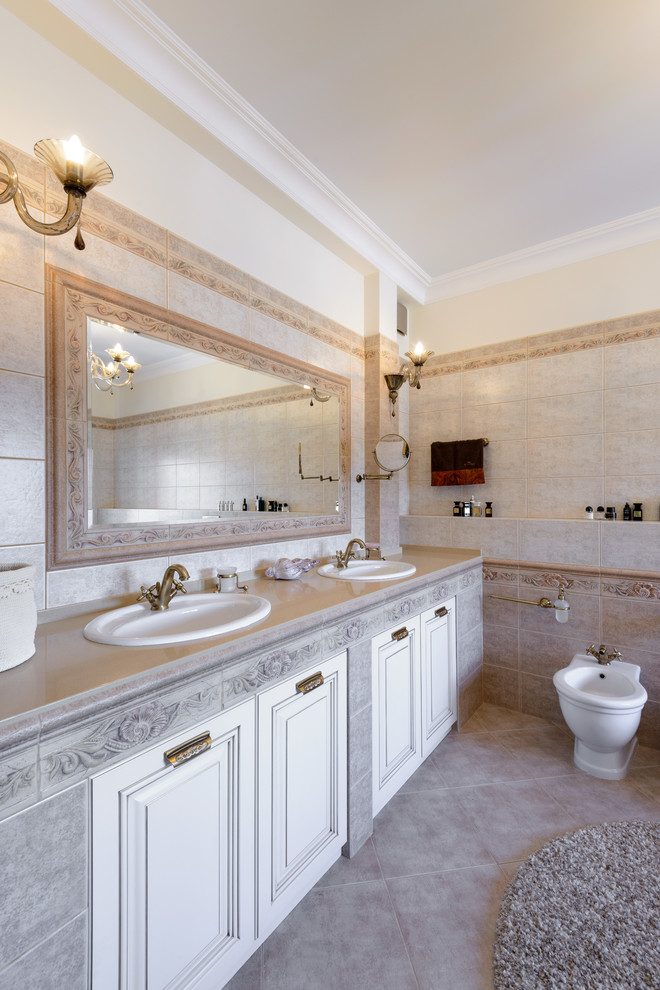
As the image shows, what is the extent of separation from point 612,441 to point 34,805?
8.89 feet

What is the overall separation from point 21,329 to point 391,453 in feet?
6.24

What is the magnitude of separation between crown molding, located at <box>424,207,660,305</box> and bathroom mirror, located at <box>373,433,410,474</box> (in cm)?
109

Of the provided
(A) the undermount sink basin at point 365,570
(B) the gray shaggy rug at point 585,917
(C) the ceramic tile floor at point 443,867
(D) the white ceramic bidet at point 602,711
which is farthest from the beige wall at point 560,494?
(B) the gray shaggy rug at point 585,917

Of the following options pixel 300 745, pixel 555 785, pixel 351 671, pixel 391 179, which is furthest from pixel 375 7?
pixel 555 785

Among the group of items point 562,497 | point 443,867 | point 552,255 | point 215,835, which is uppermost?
point 552,255

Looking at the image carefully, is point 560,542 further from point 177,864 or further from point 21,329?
point 21,329

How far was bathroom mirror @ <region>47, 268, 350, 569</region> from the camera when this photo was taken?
130cm

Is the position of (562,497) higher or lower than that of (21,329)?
lower

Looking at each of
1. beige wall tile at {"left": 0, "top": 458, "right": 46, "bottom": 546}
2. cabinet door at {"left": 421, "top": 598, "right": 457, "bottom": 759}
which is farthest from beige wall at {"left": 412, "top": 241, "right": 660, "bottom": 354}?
beige wall tile at {"left": 0, "top": 458, "right": 46, "bottom": 546}

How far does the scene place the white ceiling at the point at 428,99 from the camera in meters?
1.36

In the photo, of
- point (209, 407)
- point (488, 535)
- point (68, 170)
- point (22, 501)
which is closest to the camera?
point (68, 170)

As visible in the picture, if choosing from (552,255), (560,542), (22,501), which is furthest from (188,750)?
(552,255)

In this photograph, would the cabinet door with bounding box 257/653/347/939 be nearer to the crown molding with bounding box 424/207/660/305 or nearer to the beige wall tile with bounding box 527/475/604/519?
the beige wall tile with bounding box 527/475/604/519

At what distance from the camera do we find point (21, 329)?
3.93 ft
